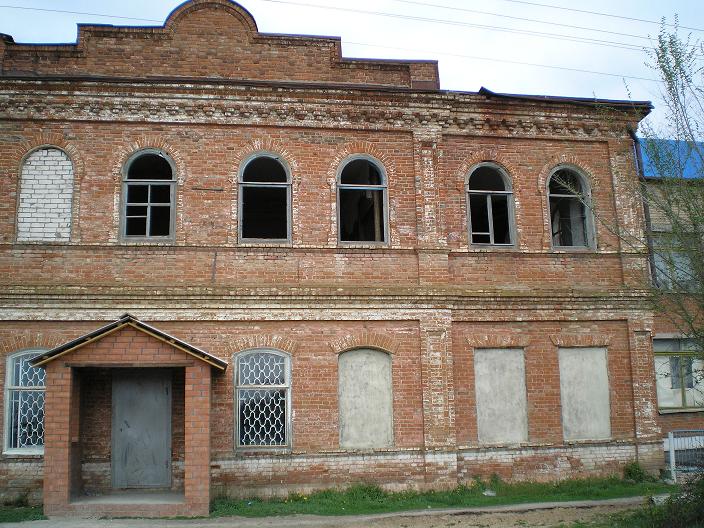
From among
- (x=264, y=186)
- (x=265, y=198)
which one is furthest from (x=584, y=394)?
(x=265, y=198)

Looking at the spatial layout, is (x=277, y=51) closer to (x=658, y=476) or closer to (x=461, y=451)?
(x=461, y=451)

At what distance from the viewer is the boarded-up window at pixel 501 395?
13.1 metres

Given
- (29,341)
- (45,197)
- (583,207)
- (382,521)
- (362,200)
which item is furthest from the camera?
(362,200)

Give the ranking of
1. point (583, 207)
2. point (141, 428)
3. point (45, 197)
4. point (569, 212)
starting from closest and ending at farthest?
point (141, 428) → point (45, 197) → point (583, 207) → point (569, 212)

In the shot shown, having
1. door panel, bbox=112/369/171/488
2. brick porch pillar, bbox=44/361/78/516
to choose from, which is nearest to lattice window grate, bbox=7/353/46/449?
brick porch pillar, bbox=44/361/78/516

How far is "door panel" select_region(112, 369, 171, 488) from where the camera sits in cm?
1204

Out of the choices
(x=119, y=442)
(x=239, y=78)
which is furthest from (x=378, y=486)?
(x=239, y=78)

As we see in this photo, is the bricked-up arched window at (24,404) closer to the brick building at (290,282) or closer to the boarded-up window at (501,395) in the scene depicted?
the brick building at (290,282)

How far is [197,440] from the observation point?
11.2 m

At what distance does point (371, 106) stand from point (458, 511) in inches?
297

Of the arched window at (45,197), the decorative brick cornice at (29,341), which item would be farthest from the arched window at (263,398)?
the arched window at (45,197)

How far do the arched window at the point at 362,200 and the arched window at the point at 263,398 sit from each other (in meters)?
2.88

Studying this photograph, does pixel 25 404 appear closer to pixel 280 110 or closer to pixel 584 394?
pixel 280 110

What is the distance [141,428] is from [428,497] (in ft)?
17.0
